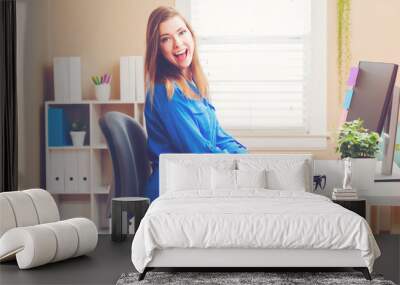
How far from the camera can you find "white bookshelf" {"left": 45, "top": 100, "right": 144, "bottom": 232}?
23.4ft

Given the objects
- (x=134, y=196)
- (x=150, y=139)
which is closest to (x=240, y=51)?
(x=150, y=139)

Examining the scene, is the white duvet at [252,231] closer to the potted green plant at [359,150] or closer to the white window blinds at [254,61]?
the potted green plant at [359,150]

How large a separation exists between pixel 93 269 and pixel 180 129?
2062 millimetres

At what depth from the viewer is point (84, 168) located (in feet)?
23.5

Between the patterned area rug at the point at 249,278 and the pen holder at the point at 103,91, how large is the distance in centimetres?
243

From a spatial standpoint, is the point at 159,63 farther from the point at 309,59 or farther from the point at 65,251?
the point at 65,251

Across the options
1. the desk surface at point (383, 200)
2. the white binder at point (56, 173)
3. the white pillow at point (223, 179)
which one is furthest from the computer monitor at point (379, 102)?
the white binder at point (56, 173)

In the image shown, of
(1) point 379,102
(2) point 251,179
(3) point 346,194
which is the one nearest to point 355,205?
(3) point 346,194

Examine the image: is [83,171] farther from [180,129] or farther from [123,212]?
[180,129]

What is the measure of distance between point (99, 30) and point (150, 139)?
1197 mm

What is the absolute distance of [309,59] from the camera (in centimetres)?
701

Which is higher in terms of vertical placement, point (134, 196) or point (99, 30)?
point (99, 30)

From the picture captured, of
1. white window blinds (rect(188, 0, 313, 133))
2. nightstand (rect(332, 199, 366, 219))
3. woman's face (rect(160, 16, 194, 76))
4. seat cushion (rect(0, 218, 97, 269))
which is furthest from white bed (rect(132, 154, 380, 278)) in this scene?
woman's face (rect(160, 16, 194, 76))

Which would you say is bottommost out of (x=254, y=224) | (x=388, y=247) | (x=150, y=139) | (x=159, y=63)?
(x=388, y=247)
